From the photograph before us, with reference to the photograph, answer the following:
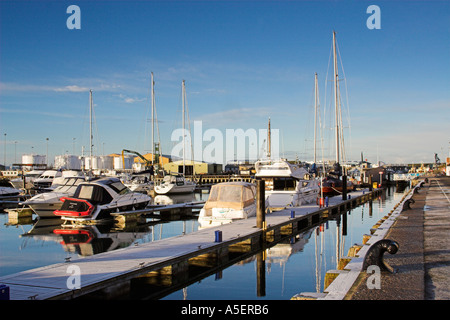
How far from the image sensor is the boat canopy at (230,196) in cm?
2191

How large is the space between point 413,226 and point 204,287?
993 centimetres

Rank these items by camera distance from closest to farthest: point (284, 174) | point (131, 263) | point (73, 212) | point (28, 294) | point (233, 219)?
1. point (28, 294)
2. point (131, 263)
3. point (233, 219)
4. point (73, 212)
5. point (284, 174)

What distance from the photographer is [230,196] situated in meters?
22.2

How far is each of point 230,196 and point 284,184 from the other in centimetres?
879

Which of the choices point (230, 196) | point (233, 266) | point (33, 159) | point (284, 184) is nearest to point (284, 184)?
point (284, 184)

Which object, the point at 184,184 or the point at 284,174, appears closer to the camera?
the point at 284,174

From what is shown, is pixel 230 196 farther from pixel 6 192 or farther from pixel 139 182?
pixel 6 192

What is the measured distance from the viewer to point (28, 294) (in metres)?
8.73

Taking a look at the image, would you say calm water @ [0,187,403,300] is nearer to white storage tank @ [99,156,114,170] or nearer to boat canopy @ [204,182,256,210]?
boat canopy @ [204,182,256,210]

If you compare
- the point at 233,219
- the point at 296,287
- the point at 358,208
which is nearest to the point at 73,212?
the point at 233,219

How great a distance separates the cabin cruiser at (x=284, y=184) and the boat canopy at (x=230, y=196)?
6.02 m

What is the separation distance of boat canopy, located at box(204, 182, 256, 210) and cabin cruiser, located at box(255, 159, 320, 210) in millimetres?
6023

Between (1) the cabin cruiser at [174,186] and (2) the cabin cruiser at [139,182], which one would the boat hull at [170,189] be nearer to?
(1) the cabin cruiser at [174,186]
